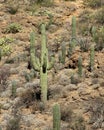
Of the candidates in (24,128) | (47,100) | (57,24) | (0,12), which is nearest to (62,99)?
(47,100)

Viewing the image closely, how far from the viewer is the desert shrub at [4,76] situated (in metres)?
14.9

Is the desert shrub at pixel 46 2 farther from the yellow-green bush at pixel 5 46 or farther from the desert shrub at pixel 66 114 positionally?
the desert shrub at pixel 66 114

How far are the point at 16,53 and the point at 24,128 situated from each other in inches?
268

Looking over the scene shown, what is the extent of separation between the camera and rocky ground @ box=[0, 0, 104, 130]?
12.1m

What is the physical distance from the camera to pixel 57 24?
21.1 m

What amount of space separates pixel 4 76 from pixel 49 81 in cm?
206

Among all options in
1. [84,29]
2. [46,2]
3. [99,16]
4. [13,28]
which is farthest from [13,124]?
[46,2]

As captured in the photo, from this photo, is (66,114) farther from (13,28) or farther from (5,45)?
(13,28)

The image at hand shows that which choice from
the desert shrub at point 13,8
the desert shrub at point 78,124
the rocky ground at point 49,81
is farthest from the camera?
the desert shrub at point 13,8

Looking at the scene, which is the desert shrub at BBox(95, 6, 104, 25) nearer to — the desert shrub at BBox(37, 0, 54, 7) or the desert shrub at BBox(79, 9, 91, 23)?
the desert shrub at BBox(79, 9, 91, 23)

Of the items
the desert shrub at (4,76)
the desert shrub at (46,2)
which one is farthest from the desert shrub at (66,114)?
the desert shrub at (46,2)

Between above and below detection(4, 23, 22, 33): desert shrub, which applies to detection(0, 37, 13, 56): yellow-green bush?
below

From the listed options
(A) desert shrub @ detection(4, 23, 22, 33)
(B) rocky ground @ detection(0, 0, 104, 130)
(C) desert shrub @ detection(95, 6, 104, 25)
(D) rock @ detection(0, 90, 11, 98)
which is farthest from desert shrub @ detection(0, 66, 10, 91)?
(C) desert shrub @ detection(95, 6, 104, 25)

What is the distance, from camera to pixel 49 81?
48.9 ft
